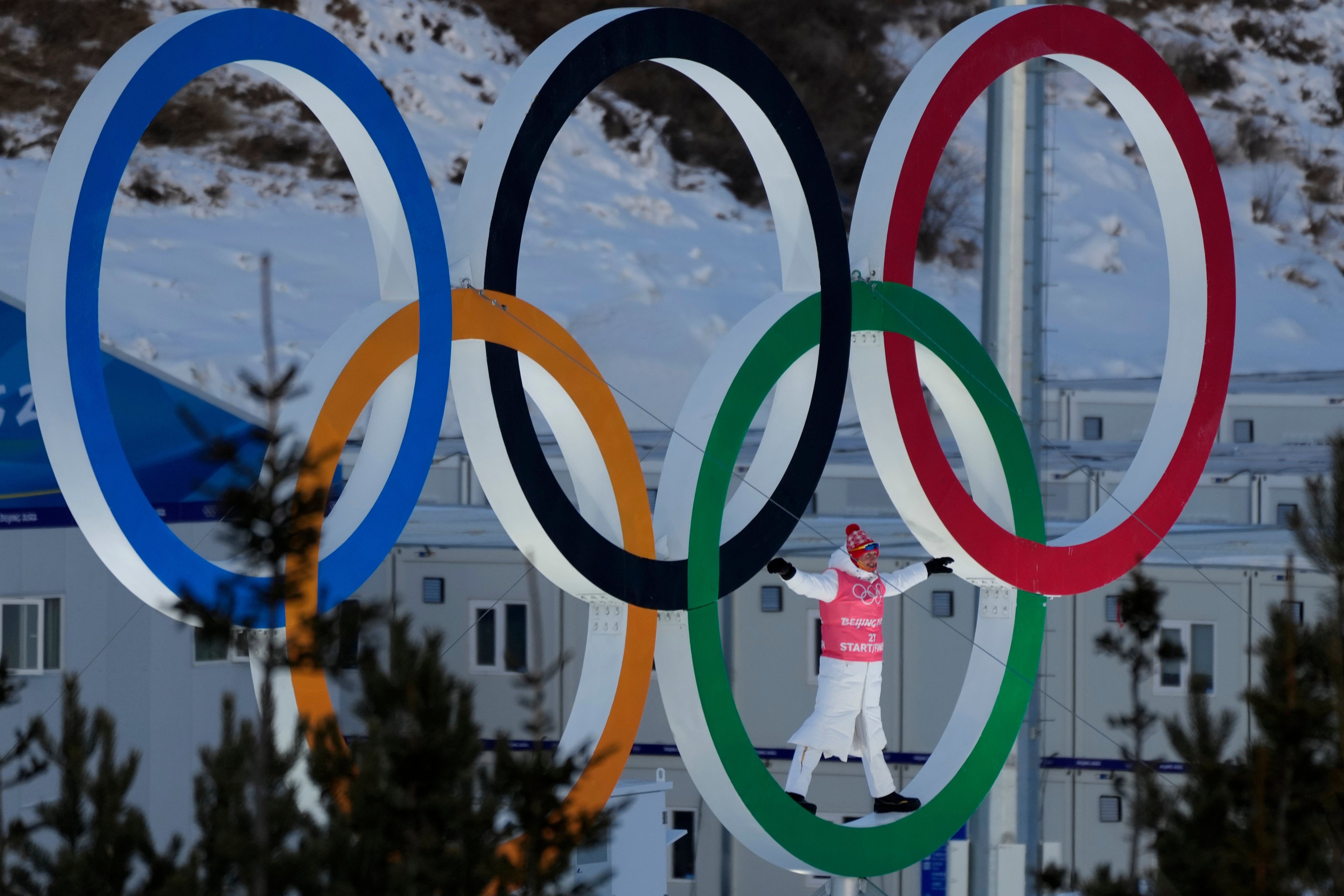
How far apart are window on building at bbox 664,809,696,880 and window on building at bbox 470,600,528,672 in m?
1.93

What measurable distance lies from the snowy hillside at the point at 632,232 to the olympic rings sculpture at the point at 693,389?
24515 mm

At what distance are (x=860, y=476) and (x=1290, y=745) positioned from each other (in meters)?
11.8

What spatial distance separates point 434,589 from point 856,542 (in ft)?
26.8

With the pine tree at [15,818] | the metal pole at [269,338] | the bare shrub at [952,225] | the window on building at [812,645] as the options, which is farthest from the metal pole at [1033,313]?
the bare shrub at [952,225]

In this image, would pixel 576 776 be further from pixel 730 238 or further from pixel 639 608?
pixel 730 238

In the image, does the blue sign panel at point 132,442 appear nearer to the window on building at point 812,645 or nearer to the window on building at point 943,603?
the window on building at point 812,645

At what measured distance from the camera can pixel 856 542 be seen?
770 cm

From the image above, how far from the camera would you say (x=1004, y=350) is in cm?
951

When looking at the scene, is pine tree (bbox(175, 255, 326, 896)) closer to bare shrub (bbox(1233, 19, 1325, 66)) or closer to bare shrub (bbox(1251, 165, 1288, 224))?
bare shrub (bbox(1251, 165, 1288, 224))

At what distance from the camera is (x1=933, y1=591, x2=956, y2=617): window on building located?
1449 centimetres

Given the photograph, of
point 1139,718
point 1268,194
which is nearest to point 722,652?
point 1139,718

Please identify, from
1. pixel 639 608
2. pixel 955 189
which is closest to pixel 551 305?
pixel 955 189

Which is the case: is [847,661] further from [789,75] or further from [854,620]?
[789,75]

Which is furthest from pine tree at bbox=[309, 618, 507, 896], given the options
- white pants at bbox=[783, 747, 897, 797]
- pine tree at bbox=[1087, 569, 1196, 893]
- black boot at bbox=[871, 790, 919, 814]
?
black boot at bbox=[871, 790, 919, 814]
